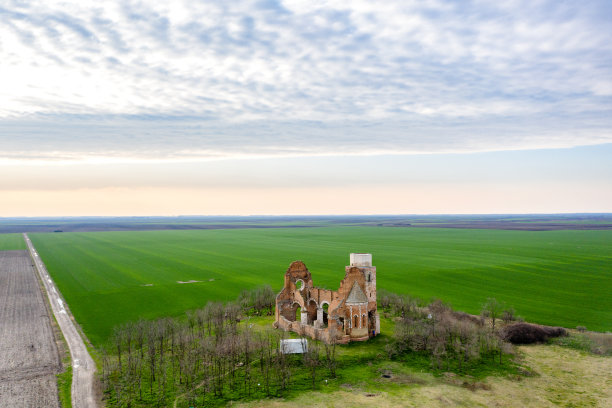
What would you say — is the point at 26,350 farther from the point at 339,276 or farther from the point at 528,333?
the point at 339,276

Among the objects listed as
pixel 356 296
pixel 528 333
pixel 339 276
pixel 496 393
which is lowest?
pixel 496 393

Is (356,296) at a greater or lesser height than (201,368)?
greater

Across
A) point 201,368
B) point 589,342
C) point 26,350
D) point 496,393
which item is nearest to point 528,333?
point 589,342

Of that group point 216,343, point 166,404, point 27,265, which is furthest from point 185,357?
point 27,265

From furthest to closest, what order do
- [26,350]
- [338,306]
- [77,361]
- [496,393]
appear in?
1. [338,306]
2. [26,350]
3. [77,361]
4. [496,393]

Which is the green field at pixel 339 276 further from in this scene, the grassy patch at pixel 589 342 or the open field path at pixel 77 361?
the grassy patch at pixel 589 342

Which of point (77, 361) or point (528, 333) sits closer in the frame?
point (77, 361)

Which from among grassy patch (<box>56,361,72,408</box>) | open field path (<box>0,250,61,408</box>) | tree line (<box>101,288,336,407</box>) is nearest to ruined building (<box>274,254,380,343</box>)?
tree line (<box>101,288,336,407</box>)

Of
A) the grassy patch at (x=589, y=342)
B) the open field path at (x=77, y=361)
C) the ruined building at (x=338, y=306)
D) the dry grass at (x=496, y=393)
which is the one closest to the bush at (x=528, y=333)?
the grassy patch at (x=589, y=342)
